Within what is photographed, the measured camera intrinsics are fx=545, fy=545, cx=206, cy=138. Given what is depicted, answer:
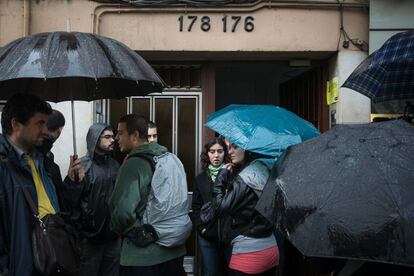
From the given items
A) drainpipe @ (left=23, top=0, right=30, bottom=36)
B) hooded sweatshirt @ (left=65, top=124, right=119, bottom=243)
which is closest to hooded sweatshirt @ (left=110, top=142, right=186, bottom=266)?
hooded sweatshirt @ (left=65, top=124, right=119, bottom=243)

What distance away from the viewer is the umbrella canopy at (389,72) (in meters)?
4.12

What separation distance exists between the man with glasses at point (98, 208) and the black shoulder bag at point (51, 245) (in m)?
1.87

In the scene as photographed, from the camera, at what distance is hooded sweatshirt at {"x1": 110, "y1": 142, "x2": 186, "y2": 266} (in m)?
3.85

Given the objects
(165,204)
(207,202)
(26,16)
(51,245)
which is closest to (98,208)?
(207,202)

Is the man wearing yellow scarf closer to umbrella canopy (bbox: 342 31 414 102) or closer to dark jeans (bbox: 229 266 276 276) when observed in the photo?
dark jeans (bbox: 229 266 276 276)

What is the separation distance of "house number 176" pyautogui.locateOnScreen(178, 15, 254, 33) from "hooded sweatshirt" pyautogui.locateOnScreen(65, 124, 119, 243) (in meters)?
1.63

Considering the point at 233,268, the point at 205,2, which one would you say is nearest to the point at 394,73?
the point at 233,268

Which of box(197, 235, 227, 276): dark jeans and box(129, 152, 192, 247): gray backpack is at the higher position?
box(129, 152, 192, 247): gray backpack

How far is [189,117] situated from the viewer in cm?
704

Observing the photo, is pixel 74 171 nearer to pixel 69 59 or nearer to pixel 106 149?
pixel 69 59

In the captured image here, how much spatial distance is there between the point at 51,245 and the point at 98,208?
7.69 feet

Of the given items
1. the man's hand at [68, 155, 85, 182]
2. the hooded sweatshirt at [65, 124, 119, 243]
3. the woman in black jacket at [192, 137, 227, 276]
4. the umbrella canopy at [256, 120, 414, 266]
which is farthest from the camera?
the woman in black jacket at [192, 137, 227, 276]

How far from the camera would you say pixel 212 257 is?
19.0 feet

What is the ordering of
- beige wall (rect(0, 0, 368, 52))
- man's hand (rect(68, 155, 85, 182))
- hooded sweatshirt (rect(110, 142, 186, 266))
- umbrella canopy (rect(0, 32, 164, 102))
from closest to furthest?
1. umbrella canopy (rect(0, 32, 164, 102))
2. man's hand (rect(68, 155, 85, 182))
3. hooded sweatshirt (rect(110, 142, 186, 266))
4. beige wall (rect(0, 0, 368, 52))
